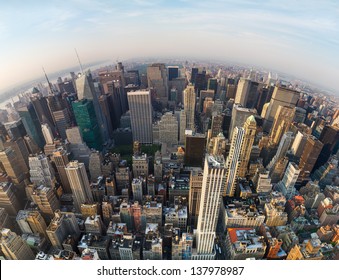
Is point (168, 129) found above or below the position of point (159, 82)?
below

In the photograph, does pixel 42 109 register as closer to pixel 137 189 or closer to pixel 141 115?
pixel 141 115

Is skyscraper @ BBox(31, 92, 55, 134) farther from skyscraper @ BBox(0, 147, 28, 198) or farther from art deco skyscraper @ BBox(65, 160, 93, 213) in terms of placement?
art deco skyscraper @ BBox(65, 160, 93, 213)

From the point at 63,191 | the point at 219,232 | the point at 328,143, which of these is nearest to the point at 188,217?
the point at 219,232

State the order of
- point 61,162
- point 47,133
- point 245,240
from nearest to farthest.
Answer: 1. point 245,240
2. point 61,162
3. point 47,133

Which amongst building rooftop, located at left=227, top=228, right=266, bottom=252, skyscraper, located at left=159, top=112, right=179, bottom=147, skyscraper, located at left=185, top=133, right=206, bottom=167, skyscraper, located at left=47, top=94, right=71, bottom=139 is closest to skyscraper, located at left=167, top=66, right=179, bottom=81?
skyscraper, located at left=159, top=112, right=179, bottom=147

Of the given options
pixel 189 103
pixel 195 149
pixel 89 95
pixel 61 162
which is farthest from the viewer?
pixel 189 103

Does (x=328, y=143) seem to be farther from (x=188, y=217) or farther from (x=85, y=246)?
(x=85, y=246)

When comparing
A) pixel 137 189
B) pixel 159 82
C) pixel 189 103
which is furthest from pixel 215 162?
pixel 159 82

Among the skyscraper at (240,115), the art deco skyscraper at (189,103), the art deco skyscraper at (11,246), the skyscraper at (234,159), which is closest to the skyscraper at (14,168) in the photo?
the art deco skyscraper at (11,246)
